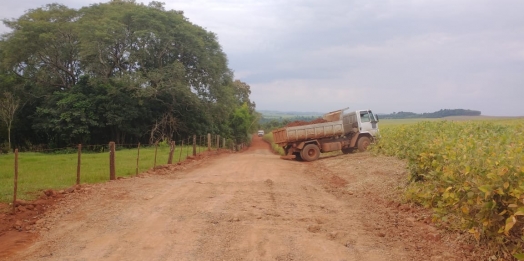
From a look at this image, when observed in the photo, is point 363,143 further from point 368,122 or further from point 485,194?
point 485,194

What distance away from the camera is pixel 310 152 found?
22953 millimetres

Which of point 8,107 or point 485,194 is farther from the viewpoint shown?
point 8,107

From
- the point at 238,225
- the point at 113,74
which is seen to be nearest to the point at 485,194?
the point at 238,225

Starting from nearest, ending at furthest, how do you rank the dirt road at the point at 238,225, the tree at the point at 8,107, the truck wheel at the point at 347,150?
the dirt road at the point at 238,225 < the truck wheel at the point at 347,150 < the tree at the point at 8,107

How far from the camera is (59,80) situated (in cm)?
3944

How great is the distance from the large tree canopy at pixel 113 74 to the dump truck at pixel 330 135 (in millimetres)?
14714

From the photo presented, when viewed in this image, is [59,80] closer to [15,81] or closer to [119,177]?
Answer: [15,81]

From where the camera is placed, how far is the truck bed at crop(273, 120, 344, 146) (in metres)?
22.4

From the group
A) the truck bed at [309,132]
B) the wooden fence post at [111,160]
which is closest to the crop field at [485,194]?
the wooden fence post at [111,160]

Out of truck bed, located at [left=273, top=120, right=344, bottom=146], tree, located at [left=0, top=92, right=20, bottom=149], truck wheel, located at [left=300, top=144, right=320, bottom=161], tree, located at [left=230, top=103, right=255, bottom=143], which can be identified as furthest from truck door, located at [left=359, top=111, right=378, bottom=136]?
tree, located at [left=230, top=103, right=255, bottom=143]

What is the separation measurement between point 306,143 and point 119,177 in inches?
442

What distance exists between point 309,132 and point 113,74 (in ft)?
70.8

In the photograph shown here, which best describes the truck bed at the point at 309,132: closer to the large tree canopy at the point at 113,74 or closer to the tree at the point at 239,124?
the large tree canopy at the point at 113,74

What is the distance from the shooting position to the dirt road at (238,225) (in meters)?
6.18
